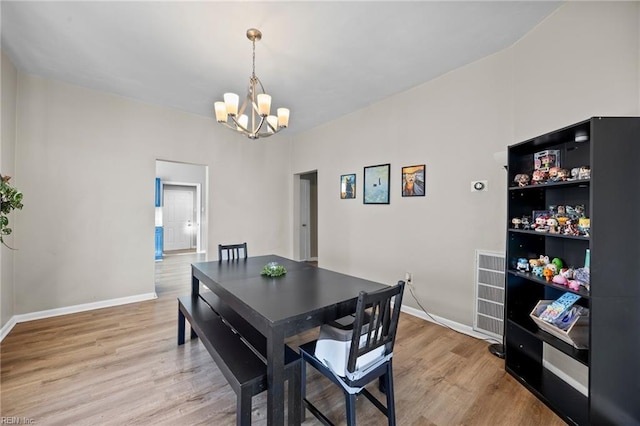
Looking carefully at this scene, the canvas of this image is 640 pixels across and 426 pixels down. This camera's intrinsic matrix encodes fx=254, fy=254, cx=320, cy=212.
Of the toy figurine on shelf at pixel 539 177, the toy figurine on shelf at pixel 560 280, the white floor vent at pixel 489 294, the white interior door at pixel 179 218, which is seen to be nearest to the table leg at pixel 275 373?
the toy figurine on shelf at pixel 560 280

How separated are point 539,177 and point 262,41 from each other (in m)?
2.50

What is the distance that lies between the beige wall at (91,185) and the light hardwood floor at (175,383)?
2.14 feet

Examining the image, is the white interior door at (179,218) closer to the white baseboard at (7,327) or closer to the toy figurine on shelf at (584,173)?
the white baseboard at (7,327)

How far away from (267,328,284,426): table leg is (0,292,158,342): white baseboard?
310 centimetres

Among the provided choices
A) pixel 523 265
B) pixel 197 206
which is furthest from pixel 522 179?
pixel 197 206

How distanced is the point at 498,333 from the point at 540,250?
93cm

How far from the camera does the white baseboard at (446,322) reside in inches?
102

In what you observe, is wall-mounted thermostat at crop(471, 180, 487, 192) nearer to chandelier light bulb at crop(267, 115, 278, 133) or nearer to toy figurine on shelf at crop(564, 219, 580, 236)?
toy figurine on shelf at crop(564, 219, 580, 236)

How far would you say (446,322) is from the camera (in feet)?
9.31

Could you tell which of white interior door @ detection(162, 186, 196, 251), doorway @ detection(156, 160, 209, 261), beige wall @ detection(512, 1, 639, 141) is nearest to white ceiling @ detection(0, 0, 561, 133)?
beige wall @ detection(512, 1, 639, 141)

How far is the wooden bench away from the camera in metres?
1.30

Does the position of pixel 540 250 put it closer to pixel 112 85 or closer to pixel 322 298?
pixel 322 298

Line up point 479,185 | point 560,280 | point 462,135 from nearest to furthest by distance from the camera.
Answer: point 560,280, point 479,185, point 462,135

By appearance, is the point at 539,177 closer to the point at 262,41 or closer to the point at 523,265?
the point at 523,265
